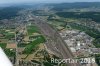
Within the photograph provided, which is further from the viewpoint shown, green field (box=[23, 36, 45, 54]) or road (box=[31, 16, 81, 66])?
green field (box=[23, 36, 45, 54])

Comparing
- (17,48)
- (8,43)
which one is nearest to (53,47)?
(17,48)

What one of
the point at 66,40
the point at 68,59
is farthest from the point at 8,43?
the point at 68,59

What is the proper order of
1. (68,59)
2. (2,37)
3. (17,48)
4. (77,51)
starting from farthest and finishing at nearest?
(2,37), (17,48), (77,51), (68,59)

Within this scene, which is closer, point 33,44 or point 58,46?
point 58,46

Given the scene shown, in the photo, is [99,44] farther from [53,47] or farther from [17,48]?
[17,48]

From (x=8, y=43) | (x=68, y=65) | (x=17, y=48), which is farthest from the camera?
(x=8, y=43)

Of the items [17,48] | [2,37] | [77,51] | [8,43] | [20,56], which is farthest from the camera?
[2,37]

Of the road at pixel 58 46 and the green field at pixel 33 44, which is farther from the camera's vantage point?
the green field at pixel 33 44

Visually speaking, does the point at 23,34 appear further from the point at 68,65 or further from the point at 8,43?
the point at 68,65

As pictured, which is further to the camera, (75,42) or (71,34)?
(71,34)
